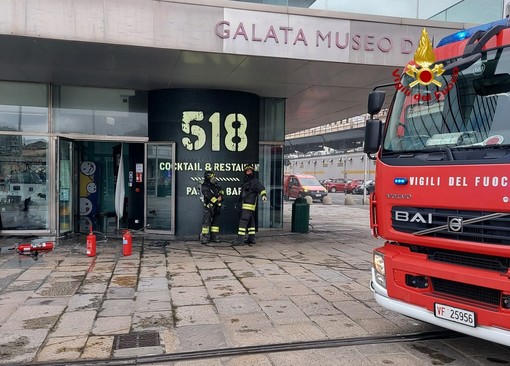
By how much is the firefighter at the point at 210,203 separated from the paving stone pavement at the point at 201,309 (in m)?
0.93

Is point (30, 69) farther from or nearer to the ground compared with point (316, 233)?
farther from the ground

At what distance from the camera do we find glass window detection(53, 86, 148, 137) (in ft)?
36.3

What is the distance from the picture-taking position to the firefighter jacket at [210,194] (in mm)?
10133

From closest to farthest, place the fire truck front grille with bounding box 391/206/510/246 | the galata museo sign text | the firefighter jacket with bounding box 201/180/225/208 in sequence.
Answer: the fire truck front grille with bounding box 391/206/510/246, the galata museo sign text, the firefighter jacket with bounding box 201/180/225/208

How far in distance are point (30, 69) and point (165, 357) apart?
799 cm

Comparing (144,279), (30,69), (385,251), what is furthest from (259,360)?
(30,69)

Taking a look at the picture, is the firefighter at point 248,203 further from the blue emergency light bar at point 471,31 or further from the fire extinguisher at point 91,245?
the blue emergency light bar at point 471,31

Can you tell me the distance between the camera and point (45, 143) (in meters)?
10.9

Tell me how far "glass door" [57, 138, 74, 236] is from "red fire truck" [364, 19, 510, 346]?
847cm

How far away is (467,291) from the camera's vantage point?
3.66 m

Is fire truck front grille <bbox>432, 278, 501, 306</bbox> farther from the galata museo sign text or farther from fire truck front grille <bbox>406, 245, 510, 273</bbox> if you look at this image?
the galata museo sign text

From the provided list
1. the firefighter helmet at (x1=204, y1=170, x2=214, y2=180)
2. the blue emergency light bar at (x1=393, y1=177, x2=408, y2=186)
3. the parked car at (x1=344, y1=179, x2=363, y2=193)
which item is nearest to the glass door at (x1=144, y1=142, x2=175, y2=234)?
the firefighter helmet at (x1=204, y1=170, x2=214, y2=180)

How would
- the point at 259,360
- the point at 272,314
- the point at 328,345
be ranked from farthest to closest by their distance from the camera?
the point at 272,314 → the point at 328,345 → the point at 259,360

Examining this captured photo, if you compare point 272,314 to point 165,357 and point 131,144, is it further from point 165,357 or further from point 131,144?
point 131,144
